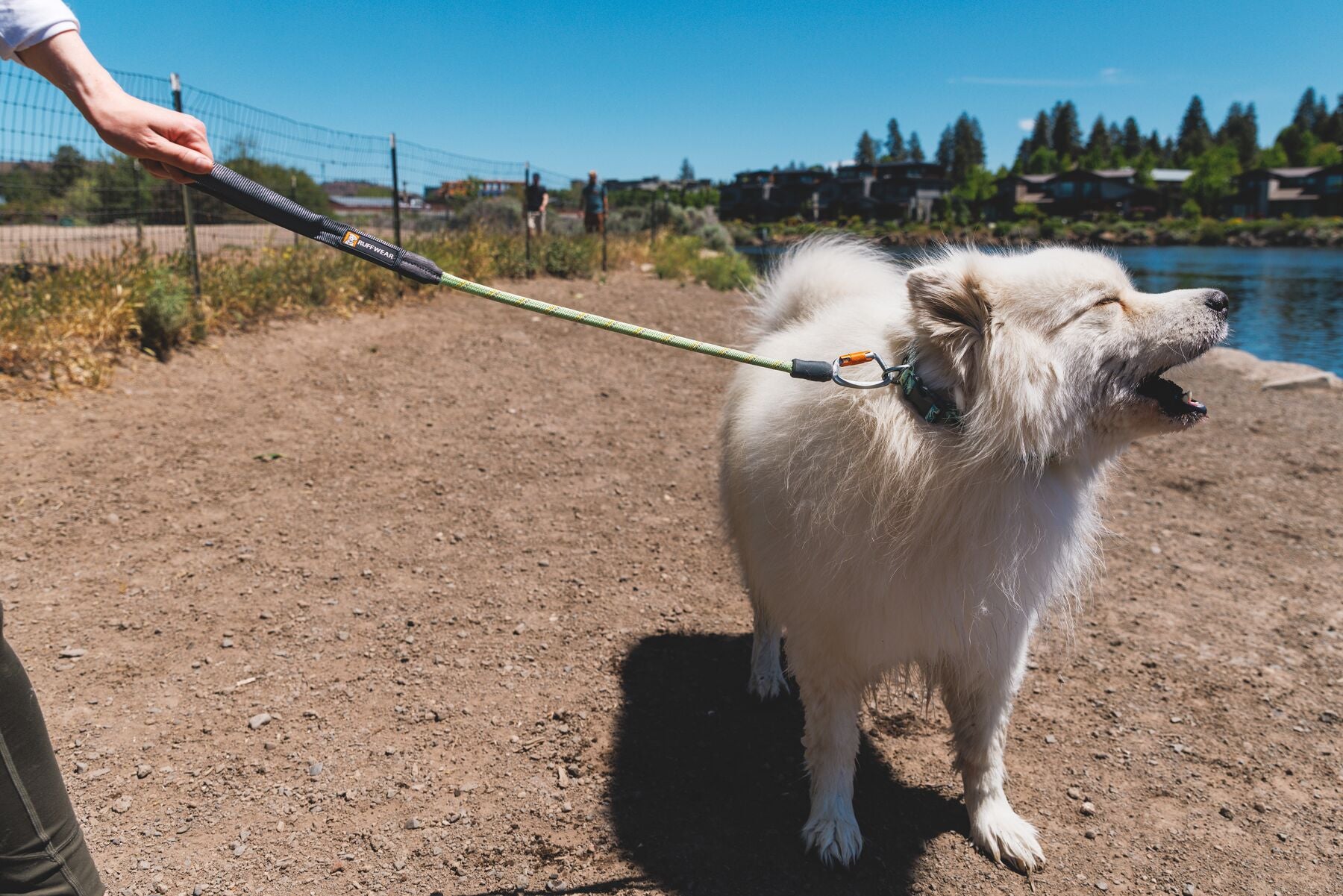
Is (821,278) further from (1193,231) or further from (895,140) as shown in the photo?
(895,140)

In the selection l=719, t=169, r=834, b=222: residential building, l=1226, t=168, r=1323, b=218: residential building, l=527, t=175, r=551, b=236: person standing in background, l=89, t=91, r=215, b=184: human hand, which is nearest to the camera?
l=89, t=91, r=215, b=184: human hand

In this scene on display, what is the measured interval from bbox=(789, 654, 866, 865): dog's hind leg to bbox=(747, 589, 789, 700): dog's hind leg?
763 mm

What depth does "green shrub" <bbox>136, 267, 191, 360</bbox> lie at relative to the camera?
6453mm

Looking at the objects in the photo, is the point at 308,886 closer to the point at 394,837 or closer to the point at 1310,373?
the point at 394,837

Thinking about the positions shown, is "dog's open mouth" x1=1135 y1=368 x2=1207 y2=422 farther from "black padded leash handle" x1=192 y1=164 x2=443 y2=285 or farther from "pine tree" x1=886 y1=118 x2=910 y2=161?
"pine tree" x1=886 y1=118 x2=910 y2=161

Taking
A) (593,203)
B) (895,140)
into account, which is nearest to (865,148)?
(895,140)

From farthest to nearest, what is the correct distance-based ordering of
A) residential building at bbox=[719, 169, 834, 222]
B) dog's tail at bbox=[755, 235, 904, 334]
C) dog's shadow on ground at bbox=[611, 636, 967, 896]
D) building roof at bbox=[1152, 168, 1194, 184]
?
building roof at bbox=[1152, 168, 1194, 184]
residential building at bbox=[719, 169, 834, 222]
dog's tail at bbox=[755, 235, 904, 334]
dog's shadow on ground at bbox=[611, 636, 967, 896]

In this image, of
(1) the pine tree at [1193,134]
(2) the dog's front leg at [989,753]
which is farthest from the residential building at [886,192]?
(2) the dog's front leg at [989,753]

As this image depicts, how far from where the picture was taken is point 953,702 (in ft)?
8.68

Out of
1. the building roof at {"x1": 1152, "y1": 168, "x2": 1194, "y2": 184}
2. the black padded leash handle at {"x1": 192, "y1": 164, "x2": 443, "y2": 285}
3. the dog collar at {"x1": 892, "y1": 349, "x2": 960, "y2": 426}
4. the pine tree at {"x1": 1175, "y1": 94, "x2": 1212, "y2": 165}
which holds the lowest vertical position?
the dog collar at {"x1": 892, "y1": 349, "x2": 960, "y2": 426}

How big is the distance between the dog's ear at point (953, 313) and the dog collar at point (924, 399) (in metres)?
0.07

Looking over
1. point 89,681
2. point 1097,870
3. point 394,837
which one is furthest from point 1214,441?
point 89,681

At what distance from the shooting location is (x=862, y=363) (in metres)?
2.18

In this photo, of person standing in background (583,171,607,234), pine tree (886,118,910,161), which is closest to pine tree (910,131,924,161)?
pine tree (886,118,910,161)
